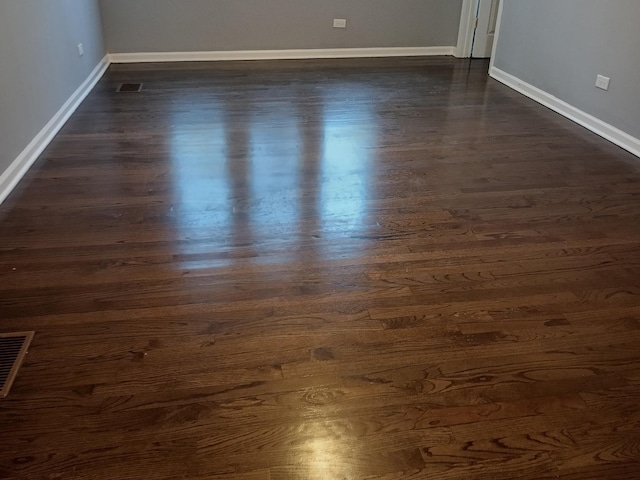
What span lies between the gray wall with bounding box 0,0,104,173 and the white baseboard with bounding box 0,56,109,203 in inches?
1.4

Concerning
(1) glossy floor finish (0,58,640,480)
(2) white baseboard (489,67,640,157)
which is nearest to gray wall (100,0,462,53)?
(2) white baseboard (489,67,640,157)

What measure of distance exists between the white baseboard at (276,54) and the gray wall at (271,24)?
5 cm

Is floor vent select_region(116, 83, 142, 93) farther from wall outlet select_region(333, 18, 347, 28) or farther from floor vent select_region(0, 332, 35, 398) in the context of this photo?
floor vent select_region(0, 332, 35, 398)

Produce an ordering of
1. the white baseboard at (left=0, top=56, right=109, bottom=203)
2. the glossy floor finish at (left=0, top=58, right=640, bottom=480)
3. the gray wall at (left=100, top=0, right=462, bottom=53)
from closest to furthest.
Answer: the glossy floor finish at (left=0, top=58, right=640, bottom=480), the white baseboard at (left=0, top=56, right=109, bottom=203), the gray wall at (left=100, top=0, right=462, bottom=53)

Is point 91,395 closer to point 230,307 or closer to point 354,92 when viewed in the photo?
point 230,307

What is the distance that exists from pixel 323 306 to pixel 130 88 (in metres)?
3.63

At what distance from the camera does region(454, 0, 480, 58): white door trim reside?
6062mm

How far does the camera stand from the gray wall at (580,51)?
12.3ft

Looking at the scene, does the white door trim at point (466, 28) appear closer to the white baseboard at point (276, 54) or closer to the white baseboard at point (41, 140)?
the white baseboard at point (276, 54)

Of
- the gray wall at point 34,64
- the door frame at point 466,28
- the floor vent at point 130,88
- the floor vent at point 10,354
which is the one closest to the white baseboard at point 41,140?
the gray wall at point 34,64

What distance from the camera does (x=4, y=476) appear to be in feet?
4.69

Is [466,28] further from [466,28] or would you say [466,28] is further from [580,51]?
[580,51]

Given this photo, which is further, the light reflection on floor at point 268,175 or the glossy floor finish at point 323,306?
the light reflection on floor at point 268,175

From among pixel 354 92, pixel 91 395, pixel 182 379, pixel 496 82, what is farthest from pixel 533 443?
pixel 496 82
